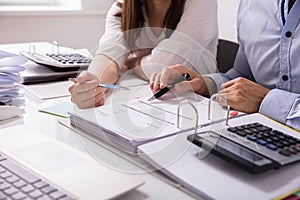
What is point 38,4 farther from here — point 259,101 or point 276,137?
point 276,137

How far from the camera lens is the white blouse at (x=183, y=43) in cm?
119

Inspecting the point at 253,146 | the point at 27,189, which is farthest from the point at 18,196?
the point at 253,146

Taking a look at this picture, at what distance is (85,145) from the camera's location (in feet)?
2.21

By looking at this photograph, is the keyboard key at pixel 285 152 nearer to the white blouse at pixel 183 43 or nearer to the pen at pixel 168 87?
the pen at pixel 168 87

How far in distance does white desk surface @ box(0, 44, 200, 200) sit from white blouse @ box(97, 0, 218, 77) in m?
0.34

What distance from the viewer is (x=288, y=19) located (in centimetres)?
91

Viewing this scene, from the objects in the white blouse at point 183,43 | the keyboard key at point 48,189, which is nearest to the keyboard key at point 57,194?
the keyboard key at point 48,189

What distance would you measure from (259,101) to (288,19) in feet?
0.75

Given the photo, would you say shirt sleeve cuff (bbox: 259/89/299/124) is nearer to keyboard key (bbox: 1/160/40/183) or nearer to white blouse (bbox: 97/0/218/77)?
white blouse (bbox: 97/0/218/77)

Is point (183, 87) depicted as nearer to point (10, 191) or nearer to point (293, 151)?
point (293, 151)

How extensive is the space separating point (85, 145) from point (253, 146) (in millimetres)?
297

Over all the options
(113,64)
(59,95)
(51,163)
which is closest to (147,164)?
(51,163)

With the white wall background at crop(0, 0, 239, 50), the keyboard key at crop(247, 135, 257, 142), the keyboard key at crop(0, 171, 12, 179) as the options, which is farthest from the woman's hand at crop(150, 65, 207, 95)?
the white wall background at crop(0, 0, 239, 50)

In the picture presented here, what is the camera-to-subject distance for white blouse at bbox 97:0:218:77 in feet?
3.91
